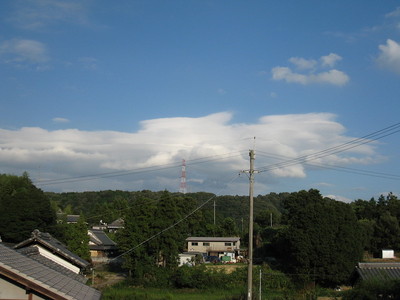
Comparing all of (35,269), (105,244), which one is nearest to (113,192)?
(105,244)

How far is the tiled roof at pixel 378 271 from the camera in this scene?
2058 cm

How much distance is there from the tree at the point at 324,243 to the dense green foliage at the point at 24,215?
24.7m

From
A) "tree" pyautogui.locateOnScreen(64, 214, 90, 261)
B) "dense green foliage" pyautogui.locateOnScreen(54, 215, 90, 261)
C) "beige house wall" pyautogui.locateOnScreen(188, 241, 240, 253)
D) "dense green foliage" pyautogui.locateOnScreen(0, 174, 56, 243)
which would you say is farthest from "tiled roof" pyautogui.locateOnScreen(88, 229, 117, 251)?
"tree" pyautogui.locateOnScreen(64, 214, 90, 261)

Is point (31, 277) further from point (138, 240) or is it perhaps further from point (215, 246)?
point (215, 246)

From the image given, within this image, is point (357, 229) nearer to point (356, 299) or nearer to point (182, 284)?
point (182, 284)

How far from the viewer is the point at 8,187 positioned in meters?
56.2

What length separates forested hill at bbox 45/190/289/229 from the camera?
83.2 m

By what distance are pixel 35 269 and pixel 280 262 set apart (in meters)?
37.3

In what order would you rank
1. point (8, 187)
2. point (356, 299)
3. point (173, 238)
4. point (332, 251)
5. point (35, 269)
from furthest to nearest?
1. point (8, 187)
2. point (173, 238)
3. point (332, 251)
4. point (356, 299)
5. point (35, 269)

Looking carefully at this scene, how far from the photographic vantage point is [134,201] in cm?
6875

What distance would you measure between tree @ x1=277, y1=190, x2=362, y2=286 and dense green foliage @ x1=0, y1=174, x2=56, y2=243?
2473 cm

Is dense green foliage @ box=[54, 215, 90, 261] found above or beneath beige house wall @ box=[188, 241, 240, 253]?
above

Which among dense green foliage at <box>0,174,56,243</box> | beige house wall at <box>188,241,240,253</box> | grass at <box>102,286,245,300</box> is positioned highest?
dense green foliage at <box>0,174,56,243</box>

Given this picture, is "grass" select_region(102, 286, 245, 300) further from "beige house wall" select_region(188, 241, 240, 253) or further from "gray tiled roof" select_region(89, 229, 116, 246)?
"gray tiled roof" select_region(89, 229, 116, 246)
